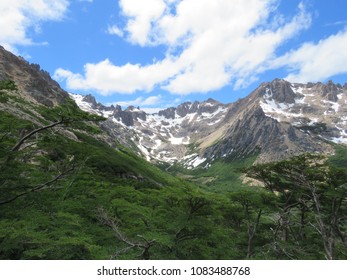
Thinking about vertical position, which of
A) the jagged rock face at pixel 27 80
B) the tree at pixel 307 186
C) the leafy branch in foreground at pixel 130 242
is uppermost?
the jagged rock face at pixel 27 80

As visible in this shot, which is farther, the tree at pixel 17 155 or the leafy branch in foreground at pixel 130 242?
the tree at pixel 17 155

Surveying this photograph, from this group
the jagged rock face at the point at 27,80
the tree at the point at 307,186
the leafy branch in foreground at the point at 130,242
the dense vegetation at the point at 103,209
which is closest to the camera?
the leafy branch in foreground at the point at 130,242

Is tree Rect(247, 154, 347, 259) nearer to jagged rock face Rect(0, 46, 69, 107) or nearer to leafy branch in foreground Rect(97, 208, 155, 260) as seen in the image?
leafy branch in foreground Rect(97, 208, 155, 260)

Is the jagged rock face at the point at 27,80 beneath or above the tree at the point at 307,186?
above

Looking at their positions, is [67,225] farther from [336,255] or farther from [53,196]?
[336,255]

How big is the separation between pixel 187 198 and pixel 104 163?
199 ft

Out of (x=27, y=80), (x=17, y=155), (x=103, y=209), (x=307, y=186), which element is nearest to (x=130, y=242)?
(x=103, y=209)

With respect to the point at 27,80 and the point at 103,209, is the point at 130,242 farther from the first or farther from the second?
the point at 27,80

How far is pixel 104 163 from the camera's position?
3307 inches

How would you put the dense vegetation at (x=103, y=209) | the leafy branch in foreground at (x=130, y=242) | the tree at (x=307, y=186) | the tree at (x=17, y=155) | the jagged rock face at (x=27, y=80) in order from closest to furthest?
the leafy branch in foreground at (x=130, y=242), the dense vegetation at (x=103, y=209), the tree at (x=17, y=155), the tree at (x=307, y=186), the jagged rock face at (x=27, y=80)

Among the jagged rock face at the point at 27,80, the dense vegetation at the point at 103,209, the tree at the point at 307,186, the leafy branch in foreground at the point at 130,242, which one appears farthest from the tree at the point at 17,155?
the jagged rock face at the point at 27,80

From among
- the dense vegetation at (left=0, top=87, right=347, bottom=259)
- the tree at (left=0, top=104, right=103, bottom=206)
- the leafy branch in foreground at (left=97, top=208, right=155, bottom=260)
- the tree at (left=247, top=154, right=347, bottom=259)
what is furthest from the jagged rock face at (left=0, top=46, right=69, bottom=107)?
the leafy branch in foreground at (left=97, top=208, right=155, bottom=260)

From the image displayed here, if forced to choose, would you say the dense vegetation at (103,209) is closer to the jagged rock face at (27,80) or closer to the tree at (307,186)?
the tree at (307,186)
